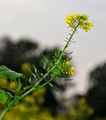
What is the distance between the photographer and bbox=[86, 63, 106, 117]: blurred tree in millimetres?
43969

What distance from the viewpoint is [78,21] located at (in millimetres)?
3424

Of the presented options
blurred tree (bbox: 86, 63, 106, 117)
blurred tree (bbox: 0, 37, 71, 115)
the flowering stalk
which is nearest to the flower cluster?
the flowering stalk

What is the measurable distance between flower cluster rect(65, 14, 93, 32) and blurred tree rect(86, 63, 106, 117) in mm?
38979

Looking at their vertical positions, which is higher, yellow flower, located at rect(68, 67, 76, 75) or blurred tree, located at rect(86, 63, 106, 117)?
blurred tree, located at rect(86, 63, 106, 117)

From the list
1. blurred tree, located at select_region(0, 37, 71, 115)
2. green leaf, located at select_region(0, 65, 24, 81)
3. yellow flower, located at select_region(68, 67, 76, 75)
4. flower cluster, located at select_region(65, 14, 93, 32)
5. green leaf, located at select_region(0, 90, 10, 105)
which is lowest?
green leaf, located at select_region(0, 90, 10, 105)

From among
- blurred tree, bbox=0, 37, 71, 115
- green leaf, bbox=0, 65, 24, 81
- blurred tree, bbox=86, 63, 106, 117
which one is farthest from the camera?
blurred tree, bbox=0, 37, 71, 115

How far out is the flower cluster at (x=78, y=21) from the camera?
11.1 ft

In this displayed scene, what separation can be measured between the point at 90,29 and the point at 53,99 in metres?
55.9

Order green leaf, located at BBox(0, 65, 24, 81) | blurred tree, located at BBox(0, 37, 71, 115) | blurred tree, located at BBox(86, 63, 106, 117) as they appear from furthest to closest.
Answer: blurred tree, located at BBox(0, 37, 71, 115), blurred tree, located at BBox(86, 63, 106, 117), green leaf, located at BBox(0, 65, 24, 81)

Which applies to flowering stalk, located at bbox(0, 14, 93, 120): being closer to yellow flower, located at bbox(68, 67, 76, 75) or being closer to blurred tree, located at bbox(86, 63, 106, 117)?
yellow flower, located at bbox(68, 67, 76, 75)

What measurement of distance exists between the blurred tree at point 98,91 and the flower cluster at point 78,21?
3898cm

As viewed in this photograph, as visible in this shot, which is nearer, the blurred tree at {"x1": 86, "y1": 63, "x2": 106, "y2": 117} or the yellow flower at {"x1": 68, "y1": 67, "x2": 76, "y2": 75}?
the yellow flower at {"x1": 68, "y1": 67, "x2": 76, "y2": 75}

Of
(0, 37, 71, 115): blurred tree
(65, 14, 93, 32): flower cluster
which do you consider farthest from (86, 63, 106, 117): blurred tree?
(65, 14, 93, 32): flower cluster

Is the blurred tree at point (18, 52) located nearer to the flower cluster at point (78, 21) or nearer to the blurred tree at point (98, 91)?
the blurred tree at point (98, 91)
